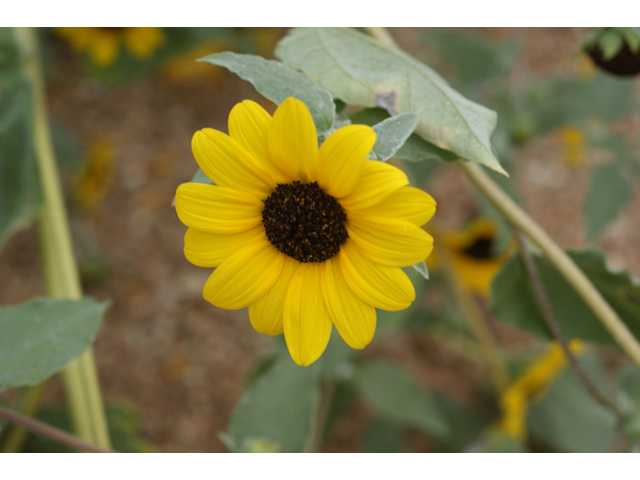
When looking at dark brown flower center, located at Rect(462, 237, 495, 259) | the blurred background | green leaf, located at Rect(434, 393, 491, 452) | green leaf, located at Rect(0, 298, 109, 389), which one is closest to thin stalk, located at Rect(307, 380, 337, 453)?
the blurred background

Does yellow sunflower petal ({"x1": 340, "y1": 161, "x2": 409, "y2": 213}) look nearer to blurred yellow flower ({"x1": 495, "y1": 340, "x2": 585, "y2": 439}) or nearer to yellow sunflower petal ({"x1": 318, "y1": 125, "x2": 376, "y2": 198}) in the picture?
yellow sunflower petal ({"x1": 318, "y1": 125, "x2": 376, "y2": 198})

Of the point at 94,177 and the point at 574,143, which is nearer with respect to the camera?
the point at 574,143

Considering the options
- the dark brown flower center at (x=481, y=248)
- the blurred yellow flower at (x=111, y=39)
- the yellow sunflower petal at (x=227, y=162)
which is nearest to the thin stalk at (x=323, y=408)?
the dark brown flower center at (x=481, y=248)

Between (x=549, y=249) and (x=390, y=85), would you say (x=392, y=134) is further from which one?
(x=549, y=249)

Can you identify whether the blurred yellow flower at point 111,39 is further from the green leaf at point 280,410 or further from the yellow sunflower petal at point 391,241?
the yellow sunflower petal at point 391,241

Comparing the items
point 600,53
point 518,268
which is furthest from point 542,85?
point 518,268

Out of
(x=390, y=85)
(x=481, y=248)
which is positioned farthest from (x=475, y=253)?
(x=390, y=85)
